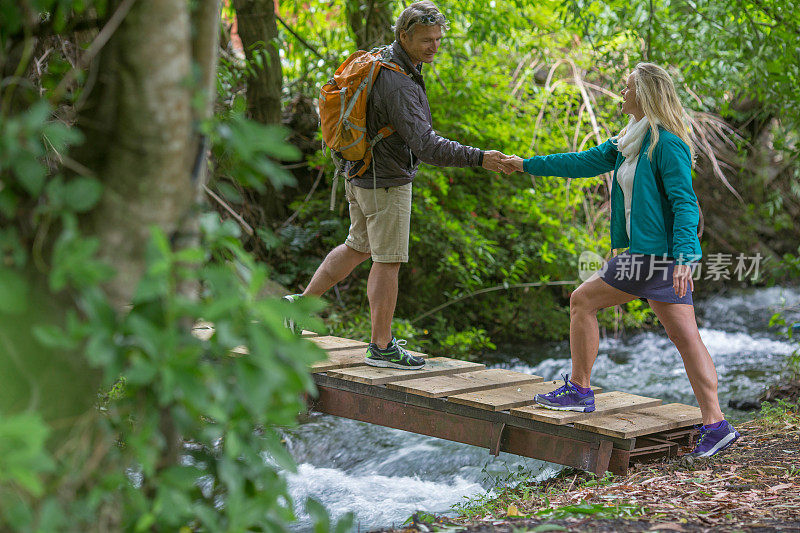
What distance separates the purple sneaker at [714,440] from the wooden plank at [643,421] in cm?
17

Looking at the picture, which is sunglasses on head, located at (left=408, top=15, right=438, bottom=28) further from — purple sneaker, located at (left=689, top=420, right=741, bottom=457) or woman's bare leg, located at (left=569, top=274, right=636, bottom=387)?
purple sneaker, located at (left=689, top=420, right=741, bottom=457)

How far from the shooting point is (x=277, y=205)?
10133 mm

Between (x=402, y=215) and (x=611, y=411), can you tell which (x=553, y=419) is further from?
(x=402, y=215)

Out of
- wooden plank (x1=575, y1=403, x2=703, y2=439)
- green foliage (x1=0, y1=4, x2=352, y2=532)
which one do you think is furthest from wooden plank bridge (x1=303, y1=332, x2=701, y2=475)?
green foliage (x1=0, y1=4, x2=352, y2=532)

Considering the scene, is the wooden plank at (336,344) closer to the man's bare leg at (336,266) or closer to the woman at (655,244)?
the man's bare leg at (336,266)

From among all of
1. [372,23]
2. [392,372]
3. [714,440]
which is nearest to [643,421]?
[714,440]

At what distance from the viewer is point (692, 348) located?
14.3 ft

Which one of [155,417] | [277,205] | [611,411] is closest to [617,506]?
[611,411]

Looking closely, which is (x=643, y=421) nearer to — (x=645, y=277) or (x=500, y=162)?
(x=645, y=277)

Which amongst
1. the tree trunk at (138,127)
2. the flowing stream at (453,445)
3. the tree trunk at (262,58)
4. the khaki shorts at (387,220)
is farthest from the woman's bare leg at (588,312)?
the tree trunk at (262,58)

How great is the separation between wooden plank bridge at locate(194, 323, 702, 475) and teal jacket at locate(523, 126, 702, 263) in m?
1.03

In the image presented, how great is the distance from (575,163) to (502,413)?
5.72 ft

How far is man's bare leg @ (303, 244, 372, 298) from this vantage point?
17.9 ft

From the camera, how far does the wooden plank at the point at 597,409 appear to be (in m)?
4.31
